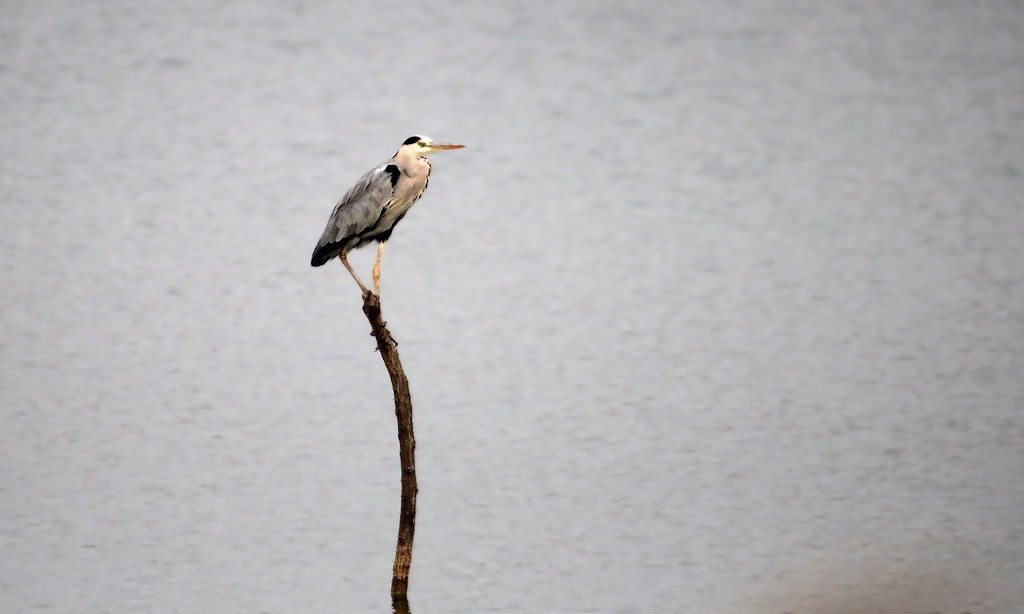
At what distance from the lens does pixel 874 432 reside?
2025 centimetres

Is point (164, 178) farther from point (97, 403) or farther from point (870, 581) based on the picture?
point (870, 581)

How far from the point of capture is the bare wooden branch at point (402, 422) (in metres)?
9.81

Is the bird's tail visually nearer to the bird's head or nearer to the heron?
the heron

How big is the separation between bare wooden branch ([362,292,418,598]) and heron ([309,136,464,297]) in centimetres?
62

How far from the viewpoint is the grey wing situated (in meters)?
10.5

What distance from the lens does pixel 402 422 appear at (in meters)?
10.3

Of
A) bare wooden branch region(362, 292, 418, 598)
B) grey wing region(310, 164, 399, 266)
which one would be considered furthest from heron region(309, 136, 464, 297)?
bare wooden branch region(362, 292, 418, 598)

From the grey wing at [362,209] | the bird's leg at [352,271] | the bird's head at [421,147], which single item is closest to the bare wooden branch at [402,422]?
the bird's leg at [352,271]

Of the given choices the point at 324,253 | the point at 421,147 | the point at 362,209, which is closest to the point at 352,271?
the point at 362,209

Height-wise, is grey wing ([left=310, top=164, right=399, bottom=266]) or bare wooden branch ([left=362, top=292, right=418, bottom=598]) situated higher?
grey wing ([left=310, top=164, right=399, bottom=266])

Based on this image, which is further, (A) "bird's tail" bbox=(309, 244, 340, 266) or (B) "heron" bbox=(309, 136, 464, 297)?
(A) "bird's tail" bbox=(309, 244, 340, 266)

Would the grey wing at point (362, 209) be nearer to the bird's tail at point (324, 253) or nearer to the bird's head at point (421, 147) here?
the bird's tail at point (324, 253)

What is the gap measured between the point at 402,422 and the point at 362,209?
153cm

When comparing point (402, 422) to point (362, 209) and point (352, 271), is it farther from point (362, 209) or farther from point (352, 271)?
point (362, 209)
